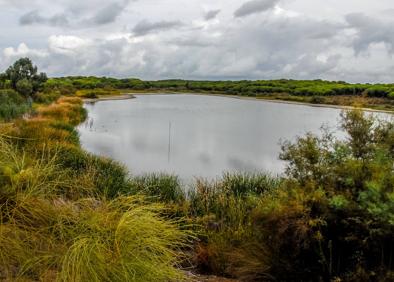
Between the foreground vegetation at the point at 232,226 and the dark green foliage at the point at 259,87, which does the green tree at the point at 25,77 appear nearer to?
the dark green foliage at the point at 259,87

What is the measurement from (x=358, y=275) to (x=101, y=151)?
657 inches

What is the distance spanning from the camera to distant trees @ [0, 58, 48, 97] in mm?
42750

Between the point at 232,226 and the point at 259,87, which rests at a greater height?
the point at 259,87

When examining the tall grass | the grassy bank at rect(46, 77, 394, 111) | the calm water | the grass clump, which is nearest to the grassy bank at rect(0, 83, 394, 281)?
the tall grass

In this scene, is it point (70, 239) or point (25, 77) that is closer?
point (70, 239)

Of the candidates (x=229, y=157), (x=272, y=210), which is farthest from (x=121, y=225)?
(x=229, y=157)

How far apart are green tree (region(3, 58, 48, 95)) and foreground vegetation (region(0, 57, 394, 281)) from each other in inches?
1488

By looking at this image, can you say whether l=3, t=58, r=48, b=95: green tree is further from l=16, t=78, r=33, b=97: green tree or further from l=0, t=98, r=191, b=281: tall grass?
l=0, t=98, r=191, b=281: tall grass

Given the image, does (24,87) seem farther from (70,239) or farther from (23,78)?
(70,239)

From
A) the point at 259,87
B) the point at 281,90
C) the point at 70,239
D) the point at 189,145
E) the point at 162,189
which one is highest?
the point at 259,87

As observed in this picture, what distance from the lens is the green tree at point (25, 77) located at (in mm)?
42844

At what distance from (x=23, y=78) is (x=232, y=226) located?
42.7m

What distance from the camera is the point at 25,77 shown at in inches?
1823

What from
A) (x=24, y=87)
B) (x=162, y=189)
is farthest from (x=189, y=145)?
(x=24, y=87)
